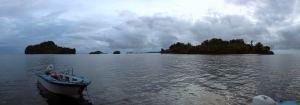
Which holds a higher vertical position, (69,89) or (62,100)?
(69,89)

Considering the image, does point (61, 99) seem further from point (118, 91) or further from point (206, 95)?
point (206, 95)

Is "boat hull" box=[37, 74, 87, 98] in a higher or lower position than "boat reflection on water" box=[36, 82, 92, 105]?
higher

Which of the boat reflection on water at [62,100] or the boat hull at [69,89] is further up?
the boat hull at [69,89]

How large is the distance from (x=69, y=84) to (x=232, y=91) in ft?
61.6

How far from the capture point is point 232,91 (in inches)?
938

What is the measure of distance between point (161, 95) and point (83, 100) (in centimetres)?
861

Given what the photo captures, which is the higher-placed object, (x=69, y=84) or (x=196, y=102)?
(x=69, y=84)

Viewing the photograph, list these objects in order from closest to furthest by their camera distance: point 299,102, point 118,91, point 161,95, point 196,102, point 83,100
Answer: point 299,102 < point 196,102 < point 83,100 < point 161,95 < point 118,91

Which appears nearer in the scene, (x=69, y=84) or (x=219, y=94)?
(x=69, y=84)

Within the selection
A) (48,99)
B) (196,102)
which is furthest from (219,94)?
(48,99)

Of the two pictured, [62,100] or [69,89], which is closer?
[69,89]

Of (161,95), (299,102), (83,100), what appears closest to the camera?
(299,102)

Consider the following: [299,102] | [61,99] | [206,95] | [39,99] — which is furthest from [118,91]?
[299,102]

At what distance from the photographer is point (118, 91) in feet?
81.8
